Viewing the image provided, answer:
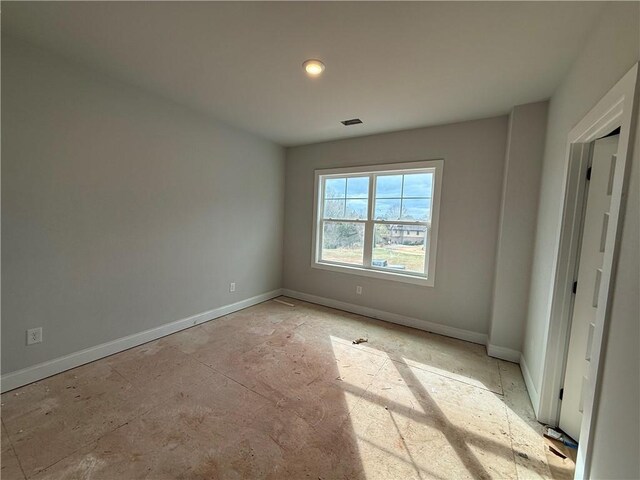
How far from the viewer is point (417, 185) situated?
3.45 meters

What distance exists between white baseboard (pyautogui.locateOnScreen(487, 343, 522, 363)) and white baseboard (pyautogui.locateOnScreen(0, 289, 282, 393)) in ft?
10.6

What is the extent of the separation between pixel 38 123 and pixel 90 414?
217cm

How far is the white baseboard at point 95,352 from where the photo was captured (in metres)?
2.00

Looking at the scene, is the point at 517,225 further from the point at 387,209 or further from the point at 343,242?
the point at 343,242

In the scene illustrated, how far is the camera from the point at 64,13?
1.62 m

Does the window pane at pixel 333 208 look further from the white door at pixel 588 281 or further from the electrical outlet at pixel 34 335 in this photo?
the electrical outlet at pixel 34 335

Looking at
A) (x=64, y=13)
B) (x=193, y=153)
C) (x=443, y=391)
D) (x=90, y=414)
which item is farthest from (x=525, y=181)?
(x=90, y=414)

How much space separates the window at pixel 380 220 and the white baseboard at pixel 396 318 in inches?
20.2

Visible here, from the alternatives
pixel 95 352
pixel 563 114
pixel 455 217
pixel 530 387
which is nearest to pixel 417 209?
pixel 455 217

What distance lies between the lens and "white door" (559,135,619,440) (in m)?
1.57

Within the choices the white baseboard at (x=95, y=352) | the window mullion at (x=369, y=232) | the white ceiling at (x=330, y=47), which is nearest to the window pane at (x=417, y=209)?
the window mullion at (x=369, y=232)

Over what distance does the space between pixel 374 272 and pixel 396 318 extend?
2.24ft

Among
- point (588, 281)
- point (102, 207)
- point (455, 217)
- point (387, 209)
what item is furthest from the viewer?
point (387, 209)

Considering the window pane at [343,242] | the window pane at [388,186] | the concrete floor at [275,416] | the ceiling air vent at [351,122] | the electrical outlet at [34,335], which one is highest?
the ceiling air vent at [351,122]
